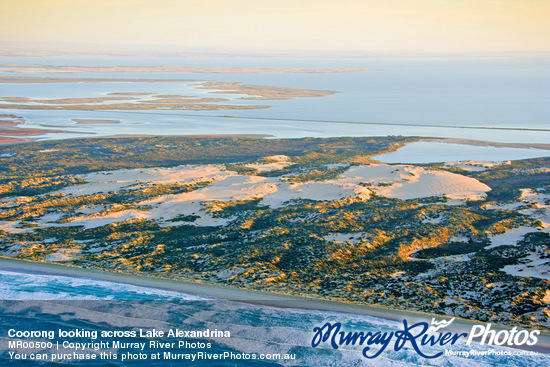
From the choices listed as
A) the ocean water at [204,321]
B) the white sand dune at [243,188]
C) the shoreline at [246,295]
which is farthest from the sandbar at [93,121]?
the ocean water at [204,321]

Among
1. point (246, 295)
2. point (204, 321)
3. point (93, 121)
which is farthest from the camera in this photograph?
point (93, 121)

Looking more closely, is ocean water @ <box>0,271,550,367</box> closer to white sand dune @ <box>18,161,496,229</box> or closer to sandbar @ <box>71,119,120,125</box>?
white sand dune @ <box>18,161,496,229</box>

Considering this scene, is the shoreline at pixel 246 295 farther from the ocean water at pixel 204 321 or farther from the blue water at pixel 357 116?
the blue water at pixel 357 116

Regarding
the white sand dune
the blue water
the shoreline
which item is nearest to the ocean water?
the shoreline

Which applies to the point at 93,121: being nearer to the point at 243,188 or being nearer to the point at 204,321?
the point at 243,188

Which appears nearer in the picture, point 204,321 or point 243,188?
point 204,321

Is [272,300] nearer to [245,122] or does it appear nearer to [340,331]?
[340,331]

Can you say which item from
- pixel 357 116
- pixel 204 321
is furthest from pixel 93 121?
pixel 204 321
